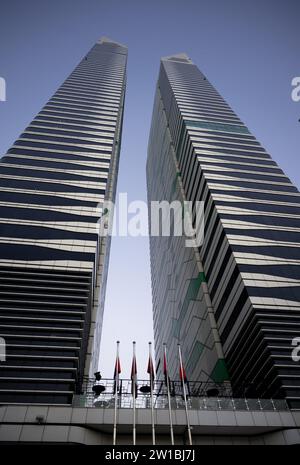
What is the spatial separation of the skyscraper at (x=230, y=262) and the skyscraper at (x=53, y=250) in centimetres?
1449

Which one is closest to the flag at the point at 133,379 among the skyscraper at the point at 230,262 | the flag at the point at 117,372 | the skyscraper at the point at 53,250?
the flag at the point at 117,372

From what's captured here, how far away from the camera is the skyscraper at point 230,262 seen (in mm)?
31453

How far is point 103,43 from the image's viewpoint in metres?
122

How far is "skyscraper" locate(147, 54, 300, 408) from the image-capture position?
31453 millimetres

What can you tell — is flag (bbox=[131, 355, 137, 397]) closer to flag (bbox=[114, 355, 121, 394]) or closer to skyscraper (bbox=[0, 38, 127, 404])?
flag (bbox=[114, 355, 121, 394])

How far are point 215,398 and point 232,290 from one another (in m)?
14.8

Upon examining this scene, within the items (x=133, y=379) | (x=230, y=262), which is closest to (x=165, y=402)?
(x=133, y=379)

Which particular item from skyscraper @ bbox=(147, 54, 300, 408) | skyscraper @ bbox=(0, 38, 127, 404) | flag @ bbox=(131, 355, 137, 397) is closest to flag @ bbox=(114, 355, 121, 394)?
flag @ bbox=(131, 355, 137, 397)

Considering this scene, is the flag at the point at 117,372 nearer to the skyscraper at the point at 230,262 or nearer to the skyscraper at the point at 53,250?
the skyscraper at the point at 53,250

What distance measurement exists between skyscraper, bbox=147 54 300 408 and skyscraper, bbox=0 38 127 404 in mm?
14494

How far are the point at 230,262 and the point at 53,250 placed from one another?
66.3 ft

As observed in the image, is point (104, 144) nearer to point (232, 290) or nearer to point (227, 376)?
point (232, 290)

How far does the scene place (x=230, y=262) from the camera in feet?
128
